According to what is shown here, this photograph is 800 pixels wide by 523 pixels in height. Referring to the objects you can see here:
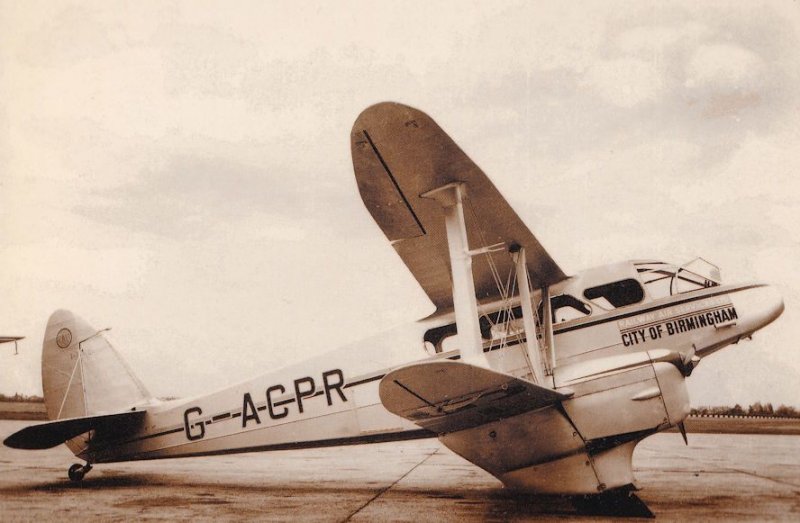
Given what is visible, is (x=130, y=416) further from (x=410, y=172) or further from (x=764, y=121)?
(x=764, y=121)

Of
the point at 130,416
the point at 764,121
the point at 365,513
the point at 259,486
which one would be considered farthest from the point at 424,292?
the point at 764,121

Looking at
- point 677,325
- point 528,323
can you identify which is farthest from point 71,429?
point 677,325

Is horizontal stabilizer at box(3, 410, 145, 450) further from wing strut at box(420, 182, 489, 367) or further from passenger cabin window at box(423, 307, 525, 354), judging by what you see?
wing strut at box(420, 182, 489, 367)

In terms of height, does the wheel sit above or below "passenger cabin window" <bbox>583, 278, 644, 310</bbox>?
below

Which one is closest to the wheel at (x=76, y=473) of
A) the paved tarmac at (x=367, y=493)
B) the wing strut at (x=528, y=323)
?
the paved tarmac at (x=367, y=493)

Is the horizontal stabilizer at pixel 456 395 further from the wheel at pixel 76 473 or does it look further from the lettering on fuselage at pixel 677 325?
the wheel at pixel 76 473

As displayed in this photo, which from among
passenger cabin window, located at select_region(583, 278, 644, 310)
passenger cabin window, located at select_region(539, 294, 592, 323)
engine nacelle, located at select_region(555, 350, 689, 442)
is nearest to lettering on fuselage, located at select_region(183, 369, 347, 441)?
passenger cabin window, located at select_region(539, 294, 592, 323)
